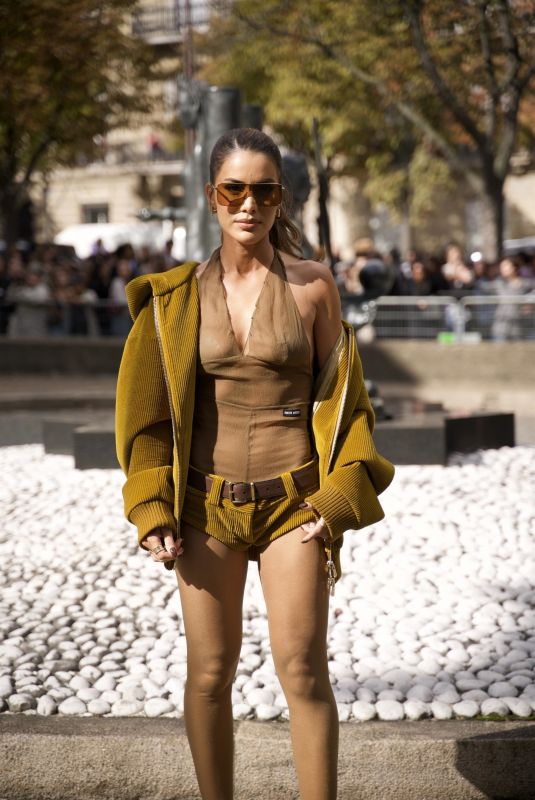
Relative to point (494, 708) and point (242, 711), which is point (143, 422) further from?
point (494, 708)

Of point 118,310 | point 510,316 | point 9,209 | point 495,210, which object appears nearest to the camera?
point 510,316

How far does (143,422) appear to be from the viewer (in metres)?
3.26

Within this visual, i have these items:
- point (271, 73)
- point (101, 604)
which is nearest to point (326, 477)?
point (101, 604)

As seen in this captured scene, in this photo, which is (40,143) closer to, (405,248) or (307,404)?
(405,248)

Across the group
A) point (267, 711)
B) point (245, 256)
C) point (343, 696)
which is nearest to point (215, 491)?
point (245, 256)

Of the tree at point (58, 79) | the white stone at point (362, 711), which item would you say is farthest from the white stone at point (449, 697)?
the tree at point (58, 79)

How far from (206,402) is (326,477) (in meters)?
0.36

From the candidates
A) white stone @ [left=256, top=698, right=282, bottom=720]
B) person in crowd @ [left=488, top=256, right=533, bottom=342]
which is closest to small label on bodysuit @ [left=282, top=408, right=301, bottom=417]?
white stone @ [left=256, top=698, right=282, bottom=720]

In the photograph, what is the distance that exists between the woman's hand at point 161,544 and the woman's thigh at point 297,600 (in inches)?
9.6

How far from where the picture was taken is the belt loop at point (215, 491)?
3.25 meters

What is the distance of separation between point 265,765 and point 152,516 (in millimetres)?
1118

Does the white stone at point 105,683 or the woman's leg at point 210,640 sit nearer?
the woman's leg at point 210,640

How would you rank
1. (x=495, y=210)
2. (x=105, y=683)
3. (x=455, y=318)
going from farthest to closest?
(x=495, y=210), (x=455, y=318), (x=105, y=683)

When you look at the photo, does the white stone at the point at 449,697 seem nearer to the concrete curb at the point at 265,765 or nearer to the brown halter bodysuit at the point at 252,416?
the concrete curb at the point at 265,765
